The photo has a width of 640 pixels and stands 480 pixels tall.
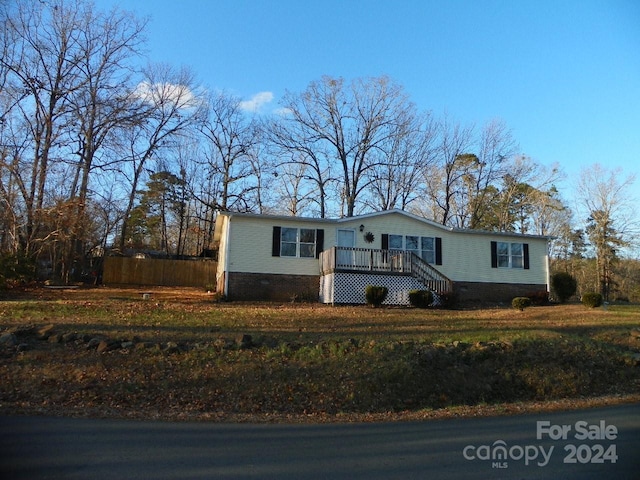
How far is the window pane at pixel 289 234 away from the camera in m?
22.1

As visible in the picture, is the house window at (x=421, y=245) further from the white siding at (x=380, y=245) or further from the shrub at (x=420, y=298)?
the shrub at (x=420, y=298)

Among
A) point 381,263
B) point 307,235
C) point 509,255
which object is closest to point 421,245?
point 381,263

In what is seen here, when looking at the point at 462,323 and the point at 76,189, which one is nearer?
the point at 462,323

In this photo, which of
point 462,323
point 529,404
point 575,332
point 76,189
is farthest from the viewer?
point 76,189

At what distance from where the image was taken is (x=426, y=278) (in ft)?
69.7

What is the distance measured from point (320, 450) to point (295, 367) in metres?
4.00

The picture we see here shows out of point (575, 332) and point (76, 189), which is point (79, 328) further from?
point (76, 189)

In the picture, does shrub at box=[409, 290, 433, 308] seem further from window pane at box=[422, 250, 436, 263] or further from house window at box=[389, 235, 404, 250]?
window pane at box=[422, 250, 436, 263]

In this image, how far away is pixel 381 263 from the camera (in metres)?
21.1

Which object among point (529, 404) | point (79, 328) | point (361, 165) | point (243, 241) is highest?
point (361, 165)

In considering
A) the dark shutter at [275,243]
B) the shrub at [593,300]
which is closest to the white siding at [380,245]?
the dark shutter at [275,243]

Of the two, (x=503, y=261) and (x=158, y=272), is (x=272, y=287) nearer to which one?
(x=503, y=261)

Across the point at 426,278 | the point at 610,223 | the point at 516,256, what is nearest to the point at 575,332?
the point at 426,278

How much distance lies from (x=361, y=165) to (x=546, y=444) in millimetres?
30163
